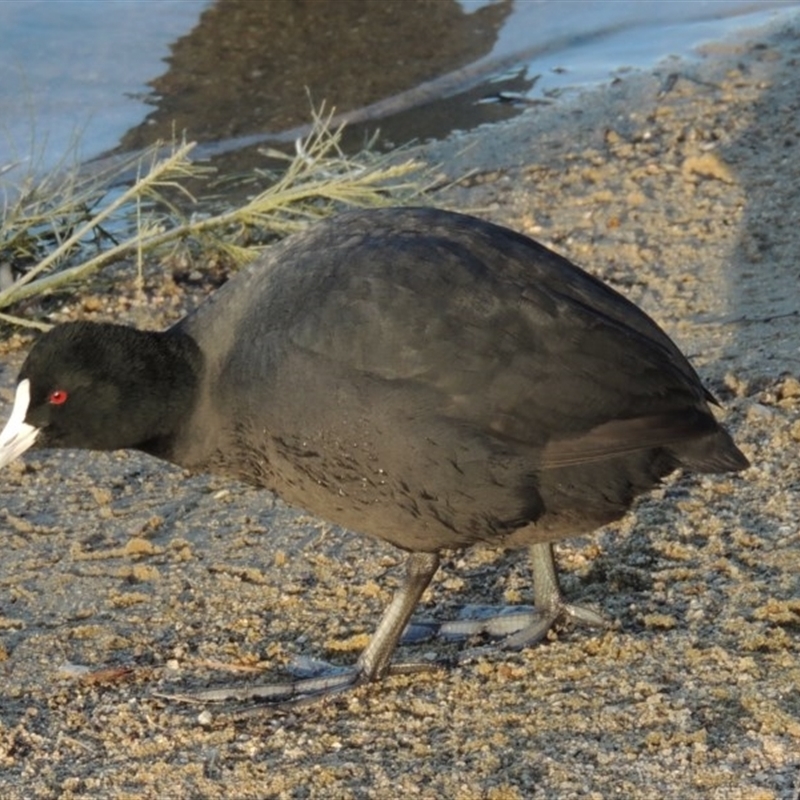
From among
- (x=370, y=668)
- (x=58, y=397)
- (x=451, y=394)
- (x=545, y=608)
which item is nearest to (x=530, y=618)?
(x=545, y=608)

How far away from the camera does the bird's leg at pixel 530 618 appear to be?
13.6 feet

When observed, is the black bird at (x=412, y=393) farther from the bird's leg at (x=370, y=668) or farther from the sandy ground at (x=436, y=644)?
the sandy ground at (x=436, y=644)

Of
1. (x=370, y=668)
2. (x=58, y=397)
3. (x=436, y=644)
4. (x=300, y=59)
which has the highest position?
(x=58, y=397)

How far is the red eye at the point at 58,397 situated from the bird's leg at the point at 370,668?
0.82 meters

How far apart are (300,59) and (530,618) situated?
6631 mm

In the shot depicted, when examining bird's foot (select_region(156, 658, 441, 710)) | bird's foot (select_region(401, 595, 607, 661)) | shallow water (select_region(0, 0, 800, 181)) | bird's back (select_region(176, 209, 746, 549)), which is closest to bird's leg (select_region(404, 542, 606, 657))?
bird's foot (select_region(401, 595, 607, 661))

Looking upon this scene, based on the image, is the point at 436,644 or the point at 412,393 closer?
the point at 412,393

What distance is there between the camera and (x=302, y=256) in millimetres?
3998

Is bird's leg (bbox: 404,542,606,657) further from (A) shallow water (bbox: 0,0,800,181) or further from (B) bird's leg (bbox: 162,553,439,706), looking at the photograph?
(A) shallow water (bbox: 0,0,800,181)

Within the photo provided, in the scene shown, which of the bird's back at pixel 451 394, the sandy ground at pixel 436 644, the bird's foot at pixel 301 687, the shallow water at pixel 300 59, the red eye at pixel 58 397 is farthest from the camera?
the shallow water at pixel 300 59

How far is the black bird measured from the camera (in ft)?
12.2

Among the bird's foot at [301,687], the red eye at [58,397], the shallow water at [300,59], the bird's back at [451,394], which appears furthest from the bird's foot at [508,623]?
the shallow water at [300,59]

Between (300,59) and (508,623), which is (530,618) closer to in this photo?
(508,623)

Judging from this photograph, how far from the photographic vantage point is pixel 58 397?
408cm
